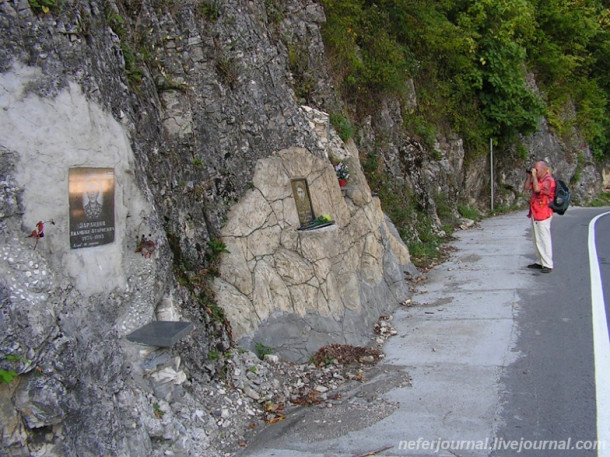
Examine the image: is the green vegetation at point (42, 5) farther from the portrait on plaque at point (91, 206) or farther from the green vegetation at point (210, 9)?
the green vegetation at point (210, 9)

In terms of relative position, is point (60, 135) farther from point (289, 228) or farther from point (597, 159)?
point (597, 159)

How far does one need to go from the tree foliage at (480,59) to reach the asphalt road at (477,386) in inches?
238

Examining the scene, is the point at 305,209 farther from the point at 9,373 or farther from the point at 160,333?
the point at 9,373

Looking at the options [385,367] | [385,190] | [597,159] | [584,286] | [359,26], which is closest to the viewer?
[385,367]

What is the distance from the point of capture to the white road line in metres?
4.52

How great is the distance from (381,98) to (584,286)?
6924 mm

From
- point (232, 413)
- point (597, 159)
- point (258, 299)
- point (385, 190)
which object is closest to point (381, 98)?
point (385, 190)

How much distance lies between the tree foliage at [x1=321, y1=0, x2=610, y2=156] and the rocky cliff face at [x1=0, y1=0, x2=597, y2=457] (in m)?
4.70

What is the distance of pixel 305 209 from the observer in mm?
7547

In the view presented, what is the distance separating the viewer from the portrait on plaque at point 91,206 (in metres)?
4.44

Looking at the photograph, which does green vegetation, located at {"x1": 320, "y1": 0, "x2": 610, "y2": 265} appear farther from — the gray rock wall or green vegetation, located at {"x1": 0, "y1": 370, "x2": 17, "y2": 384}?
green vegetation, located at {"x1": 0, "y1": 370, "x2": 17, "y2": 384}

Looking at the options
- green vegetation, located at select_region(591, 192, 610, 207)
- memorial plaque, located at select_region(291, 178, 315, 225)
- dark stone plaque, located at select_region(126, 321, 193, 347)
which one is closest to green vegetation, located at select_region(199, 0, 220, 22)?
memorial plaque, located at select_region(291, 178, 315, 225)

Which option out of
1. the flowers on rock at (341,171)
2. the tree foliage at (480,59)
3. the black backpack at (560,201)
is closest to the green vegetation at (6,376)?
the flowers on rock at (341,171)

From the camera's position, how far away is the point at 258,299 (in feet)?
21.2
